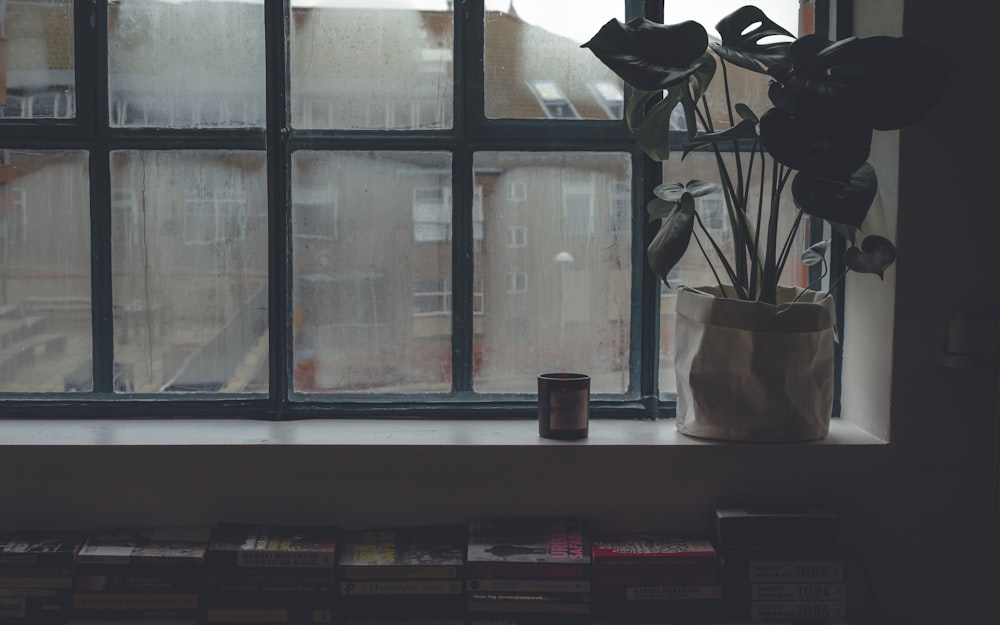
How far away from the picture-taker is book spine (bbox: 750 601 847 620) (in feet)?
5.20

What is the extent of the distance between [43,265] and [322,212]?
0.68 meters

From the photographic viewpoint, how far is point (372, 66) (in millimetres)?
1927

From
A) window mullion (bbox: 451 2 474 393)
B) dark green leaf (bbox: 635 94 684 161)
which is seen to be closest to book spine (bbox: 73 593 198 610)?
window mullion (bbox: 451 2 474 393)

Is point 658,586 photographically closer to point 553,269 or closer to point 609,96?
point 553,269

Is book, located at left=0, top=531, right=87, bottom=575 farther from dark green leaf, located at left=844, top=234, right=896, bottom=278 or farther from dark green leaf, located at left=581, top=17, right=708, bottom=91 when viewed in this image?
dark green leaf, located at left=844, top=234, right=896, bottom=278

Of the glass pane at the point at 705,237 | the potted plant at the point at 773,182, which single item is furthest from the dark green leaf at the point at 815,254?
the glass pane at the point at 705,237

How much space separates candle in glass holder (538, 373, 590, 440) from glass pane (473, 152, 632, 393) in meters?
0.22

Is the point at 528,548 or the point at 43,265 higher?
the point at 43,265

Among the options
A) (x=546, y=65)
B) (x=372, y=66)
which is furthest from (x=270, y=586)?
(x=546, y=65)

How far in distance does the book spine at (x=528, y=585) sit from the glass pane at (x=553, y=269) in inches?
20.5

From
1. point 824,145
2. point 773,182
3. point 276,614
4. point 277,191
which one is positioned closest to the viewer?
point 824,145

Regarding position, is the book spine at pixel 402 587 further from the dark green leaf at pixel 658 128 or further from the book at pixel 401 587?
the dark green leaf at pixel 658 128

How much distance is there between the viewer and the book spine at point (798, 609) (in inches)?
62.4

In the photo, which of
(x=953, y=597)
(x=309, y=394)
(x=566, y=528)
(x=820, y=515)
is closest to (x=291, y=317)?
(x=309, y=394)
